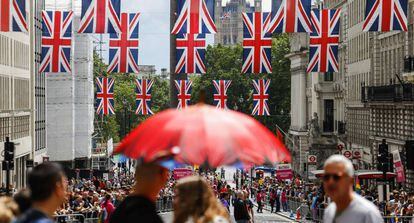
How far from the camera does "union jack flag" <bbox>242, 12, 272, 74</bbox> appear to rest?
144ft

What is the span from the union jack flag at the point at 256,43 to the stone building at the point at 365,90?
8.63 m

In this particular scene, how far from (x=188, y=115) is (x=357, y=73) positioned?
7016 centimetres

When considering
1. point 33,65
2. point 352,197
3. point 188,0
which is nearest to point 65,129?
point 33,65

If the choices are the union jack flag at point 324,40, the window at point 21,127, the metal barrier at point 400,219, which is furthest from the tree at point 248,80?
the metal barrier at point 400,219

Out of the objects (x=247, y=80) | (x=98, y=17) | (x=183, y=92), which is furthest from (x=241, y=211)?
(x=247, y=80)

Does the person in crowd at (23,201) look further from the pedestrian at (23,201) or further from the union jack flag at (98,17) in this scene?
the union jack flag at (98,17)

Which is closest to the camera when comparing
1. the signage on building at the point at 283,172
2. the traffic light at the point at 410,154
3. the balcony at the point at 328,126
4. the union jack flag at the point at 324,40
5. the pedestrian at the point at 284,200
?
the traffic light at the point at 410,154

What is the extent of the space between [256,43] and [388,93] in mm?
17352

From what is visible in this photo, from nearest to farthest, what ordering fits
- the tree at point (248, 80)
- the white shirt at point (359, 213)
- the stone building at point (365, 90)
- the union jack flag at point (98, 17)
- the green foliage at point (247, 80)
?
the white shirt at point (359, 213)
the union jack flag at point (98, 17)
the stone building at point (365, 90)
the tree at point (248, 80)
the green foliage at point (247, 80)

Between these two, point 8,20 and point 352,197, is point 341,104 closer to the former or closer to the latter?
point 8,20

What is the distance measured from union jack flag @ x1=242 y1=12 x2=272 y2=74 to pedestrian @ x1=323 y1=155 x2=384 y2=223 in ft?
113

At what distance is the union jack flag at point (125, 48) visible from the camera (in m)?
44.3

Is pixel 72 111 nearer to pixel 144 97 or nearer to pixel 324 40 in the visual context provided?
pixel 144 97

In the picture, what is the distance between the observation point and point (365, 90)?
235 ft
